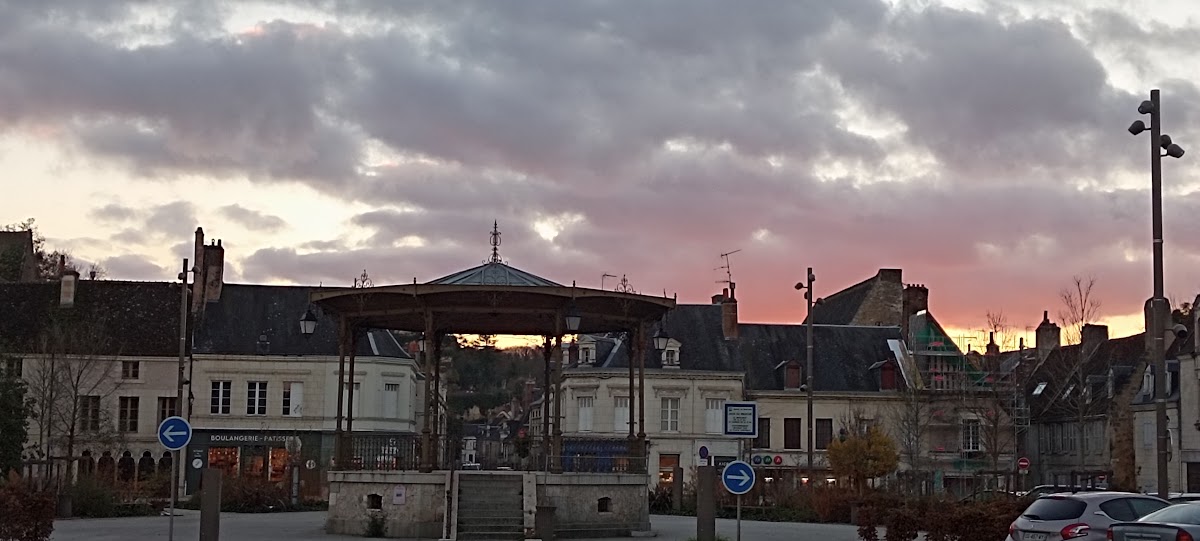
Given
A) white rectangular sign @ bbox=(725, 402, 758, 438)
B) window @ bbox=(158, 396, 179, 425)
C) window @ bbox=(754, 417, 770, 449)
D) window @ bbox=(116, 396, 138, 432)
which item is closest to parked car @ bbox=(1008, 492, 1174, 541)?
white rectangular sign @ bbox=(725, 402, 758, 438)

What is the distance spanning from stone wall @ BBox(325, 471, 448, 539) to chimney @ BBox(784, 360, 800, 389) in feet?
123

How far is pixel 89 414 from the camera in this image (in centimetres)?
5853

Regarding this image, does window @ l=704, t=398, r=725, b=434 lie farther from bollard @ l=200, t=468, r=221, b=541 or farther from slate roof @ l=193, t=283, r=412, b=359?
bollard @ l=200, t=468, r=221, b=541

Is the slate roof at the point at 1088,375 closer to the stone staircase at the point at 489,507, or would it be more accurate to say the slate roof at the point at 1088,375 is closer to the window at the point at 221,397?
the window at the point at 221,397

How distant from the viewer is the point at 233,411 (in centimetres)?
6038

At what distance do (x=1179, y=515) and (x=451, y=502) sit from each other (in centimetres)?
1419

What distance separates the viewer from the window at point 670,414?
2485 inches

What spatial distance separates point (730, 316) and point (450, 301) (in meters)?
38.3

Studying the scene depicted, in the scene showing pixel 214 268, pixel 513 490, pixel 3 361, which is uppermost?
pixel 214 268

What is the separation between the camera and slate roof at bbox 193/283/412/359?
6112 cm

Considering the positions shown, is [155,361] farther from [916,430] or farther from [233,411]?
[916,430]

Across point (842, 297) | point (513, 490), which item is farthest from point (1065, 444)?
point (513, 490)

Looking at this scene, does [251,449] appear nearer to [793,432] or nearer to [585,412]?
[585,412]

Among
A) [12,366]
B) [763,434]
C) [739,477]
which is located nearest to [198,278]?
[12,366]
